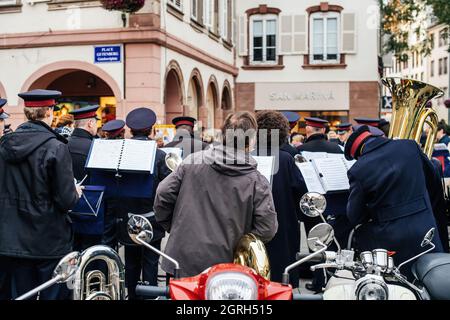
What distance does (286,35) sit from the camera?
25.6 metres

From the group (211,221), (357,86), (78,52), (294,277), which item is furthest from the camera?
(357,86)

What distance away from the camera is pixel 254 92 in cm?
2561

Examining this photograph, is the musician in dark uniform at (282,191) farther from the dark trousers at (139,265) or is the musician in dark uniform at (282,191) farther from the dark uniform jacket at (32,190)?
the dark uniform jacket at (32,190)

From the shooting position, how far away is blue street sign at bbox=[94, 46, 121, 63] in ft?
48.6

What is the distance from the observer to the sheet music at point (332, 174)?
5414mm

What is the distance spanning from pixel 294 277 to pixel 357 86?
2085 cm

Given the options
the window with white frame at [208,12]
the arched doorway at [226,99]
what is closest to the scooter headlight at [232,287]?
the window with white frame at [208,12]

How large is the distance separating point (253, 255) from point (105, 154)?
2.66 meters

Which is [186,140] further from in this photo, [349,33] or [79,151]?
[349,33]

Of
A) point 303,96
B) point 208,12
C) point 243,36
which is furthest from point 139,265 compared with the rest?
point 243,36

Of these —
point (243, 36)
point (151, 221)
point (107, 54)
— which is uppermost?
point (243, 36)

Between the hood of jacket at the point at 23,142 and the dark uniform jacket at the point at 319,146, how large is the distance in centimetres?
392
